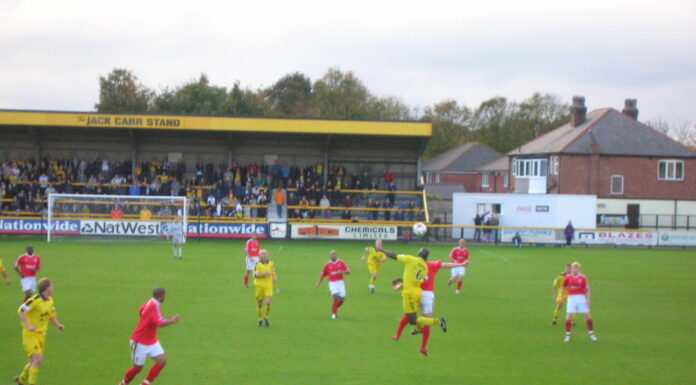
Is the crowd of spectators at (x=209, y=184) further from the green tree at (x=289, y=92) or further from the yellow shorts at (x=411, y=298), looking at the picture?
the green tree at (x=289, y=92)

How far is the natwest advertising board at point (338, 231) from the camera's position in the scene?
1732 inches

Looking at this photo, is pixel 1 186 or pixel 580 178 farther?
pixel 580 178

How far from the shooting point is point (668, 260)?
3766cm

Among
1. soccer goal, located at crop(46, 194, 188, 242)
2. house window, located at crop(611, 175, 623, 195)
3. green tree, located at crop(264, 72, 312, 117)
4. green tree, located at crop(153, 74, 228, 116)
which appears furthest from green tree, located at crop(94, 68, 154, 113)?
house window, located at crop(611, 175, 623, 195)

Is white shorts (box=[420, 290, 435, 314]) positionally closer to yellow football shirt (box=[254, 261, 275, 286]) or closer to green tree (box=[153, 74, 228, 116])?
yellow football shirt (box=[254, 261, 275, 286])

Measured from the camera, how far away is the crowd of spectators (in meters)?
45.2

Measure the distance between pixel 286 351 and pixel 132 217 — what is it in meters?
29.7

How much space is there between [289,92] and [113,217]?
5844 centimetres

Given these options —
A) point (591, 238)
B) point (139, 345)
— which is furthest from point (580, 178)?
point (139, 345)

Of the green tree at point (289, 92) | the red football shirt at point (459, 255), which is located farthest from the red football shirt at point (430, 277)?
the green tree at point (289, 92)

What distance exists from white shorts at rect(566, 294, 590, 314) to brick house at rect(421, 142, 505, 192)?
226ft

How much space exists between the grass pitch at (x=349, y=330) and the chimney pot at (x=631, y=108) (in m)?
40.9

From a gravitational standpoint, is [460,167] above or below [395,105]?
below

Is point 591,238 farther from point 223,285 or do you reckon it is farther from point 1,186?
point 1,186
